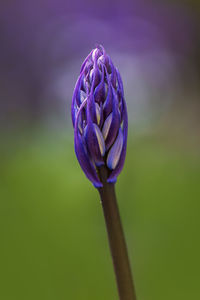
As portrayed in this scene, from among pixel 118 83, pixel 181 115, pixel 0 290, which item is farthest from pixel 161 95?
pixel 118 83

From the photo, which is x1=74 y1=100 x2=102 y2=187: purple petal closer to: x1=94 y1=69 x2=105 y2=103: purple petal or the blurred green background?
x1=94 y1=69 x2=105 y2=103: purple petal

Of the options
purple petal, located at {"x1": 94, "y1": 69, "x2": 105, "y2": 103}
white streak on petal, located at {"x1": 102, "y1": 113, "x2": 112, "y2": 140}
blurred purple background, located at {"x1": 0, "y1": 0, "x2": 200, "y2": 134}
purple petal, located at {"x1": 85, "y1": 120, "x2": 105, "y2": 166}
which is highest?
blurred purple background, located at {"x1": 0, "y1": 0, "x2": 200, "y2": 134}

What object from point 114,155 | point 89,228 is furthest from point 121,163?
point 89,228

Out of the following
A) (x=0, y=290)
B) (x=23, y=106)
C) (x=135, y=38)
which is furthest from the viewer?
(x=135, y=38)

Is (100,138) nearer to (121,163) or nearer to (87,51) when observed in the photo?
(121,163)

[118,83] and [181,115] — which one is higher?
[181,115]

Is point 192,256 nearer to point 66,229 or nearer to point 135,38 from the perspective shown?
point 66,229

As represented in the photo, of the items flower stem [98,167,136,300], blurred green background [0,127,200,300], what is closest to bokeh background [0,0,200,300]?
blurred green background [0,127,200,300]
